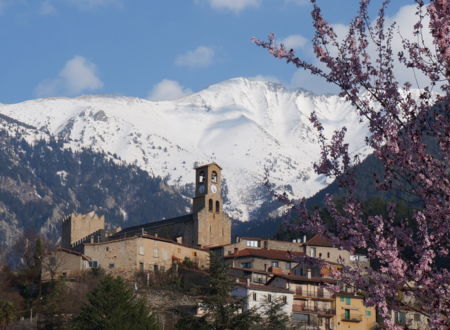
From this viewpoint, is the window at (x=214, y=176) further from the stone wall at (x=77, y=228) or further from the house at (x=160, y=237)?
the stone wall at (x=77, y=228)

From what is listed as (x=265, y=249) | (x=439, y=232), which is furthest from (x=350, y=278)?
(x=265, y=249)

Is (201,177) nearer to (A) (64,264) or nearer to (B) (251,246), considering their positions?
(B) (251,246)

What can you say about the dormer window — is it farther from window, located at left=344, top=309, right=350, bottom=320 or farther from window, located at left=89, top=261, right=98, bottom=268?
window, located at left=344, top=309, right=350, bottom=320

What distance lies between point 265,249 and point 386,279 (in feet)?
347

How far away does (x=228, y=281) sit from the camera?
6016 cm

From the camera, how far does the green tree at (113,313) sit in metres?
70.3

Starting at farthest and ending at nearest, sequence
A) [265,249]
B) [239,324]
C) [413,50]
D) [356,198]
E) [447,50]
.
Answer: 1. [265,249]
2. [239,324]
3. [356,198]
4. [413,50]
5. [447,50]

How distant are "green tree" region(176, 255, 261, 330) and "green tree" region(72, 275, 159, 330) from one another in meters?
11.2

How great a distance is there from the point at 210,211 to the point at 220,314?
75.0 meters

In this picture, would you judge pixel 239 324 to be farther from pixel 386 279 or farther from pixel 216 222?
pixel 216 222

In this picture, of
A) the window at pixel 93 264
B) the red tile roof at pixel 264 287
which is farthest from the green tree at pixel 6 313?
the red tile roof at pixel 264 287

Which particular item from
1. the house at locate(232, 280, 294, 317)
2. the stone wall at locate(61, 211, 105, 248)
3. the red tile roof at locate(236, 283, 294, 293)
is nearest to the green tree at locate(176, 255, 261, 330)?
the house at locate(232, 280, 294, 317)

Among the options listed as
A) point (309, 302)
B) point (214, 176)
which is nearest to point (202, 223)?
point (214, 176)

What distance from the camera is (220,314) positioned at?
58.2m
